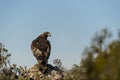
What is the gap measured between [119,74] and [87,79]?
102 cm

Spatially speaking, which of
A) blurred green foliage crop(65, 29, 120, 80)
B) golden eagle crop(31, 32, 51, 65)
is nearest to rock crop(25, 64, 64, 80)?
golden eagle crop(31, 32, 51, 65)

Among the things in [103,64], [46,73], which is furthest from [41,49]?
[103,64]

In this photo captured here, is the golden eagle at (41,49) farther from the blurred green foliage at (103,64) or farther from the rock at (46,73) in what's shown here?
the blurred green foliage at (103,64)

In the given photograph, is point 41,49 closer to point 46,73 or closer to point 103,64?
point 46,73

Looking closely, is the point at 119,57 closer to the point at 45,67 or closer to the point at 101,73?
the point at 101,73

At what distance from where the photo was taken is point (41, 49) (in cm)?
3409

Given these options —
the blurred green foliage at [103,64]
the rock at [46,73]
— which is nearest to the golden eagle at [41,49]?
the rock at [46,73]

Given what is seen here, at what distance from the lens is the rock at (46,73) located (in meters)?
30.3

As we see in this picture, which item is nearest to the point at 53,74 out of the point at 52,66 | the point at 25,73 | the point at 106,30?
the point at 52,66

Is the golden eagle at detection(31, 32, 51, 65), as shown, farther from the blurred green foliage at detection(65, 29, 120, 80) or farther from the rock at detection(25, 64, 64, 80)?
the blurred green foliage at detection(65, 29, 120, 80)

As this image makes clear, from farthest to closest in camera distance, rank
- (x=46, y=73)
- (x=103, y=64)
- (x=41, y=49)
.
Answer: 1. (x=41, y=49)
2. (x=46, y=73)
3. (x=103, y=64)

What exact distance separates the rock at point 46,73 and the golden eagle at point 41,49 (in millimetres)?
577

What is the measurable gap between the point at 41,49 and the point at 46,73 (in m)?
2.34

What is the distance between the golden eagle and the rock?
577 millimetres
